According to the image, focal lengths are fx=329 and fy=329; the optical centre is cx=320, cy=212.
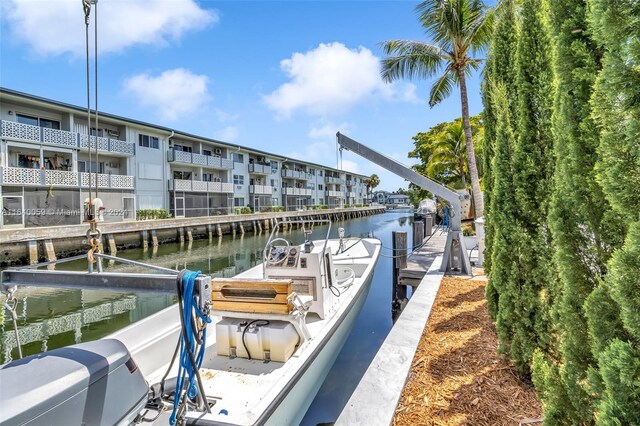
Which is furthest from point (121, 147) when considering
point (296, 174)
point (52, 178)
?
point (296, 174)

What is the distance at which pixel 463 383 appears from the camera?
314 centimetres

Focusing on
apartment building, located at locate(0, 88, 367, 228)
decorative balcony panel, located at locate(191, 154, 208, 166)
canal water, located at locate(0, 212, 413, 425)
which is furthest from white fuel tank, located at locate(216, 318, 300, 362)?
decorative balcony panel, located at locate(191, 154, 208, 166)

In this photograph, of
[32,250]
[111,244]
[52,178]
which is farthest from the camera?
[111,244]

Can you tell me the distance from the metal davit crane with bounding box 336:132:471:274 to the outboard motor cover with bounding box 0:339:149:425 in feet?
21.8

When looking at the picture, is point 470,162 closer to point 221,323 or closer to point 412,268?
point 412,268

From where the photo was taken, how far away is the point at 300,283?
19.0ft

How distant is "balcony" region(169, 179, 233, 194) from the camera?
28094mm

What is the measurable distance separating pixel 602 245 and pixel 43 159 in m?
26.7

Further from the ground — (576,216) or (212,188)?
(212,188)

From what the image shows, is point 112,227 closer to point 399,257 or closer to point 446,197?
point 399,257

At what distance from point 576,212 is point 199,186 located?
30785 millimetres

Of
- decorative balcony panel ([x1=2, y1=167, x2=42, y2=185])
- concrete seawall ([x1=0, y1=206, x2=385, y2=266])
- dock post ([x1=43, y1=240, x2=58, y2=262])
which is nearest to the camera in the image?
concrete seawall ([x1=0, y1=206, x2=385, y2=266])

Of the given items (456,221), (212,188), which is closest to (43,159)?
(212,188)

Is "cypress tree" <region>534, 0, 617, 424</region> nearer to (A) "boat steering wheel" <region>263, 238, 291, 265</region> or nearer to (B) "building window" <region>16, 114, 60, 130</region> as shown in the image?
(A) "boat steering wheel" <region>263, 238, 291, 265</region>
